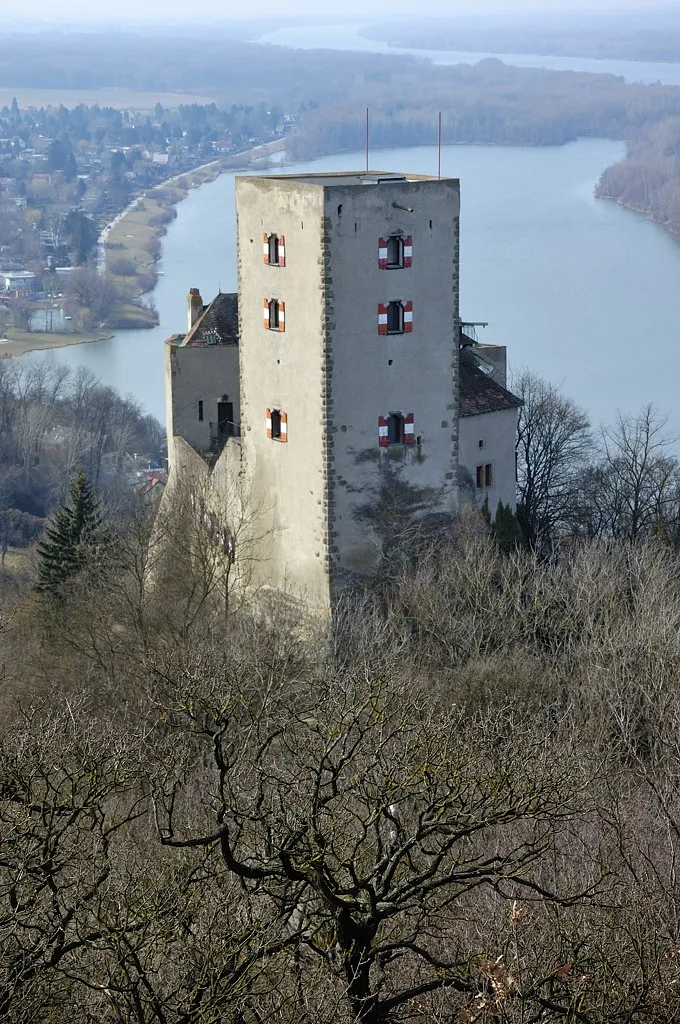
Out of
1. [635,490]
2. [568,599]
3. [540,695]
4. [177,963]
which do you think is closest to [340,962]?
[177,963]

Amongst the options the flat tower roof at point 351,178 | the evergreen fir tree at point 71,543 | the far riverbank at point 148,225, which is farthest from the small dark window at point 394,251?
the far riverbank at point 148,225

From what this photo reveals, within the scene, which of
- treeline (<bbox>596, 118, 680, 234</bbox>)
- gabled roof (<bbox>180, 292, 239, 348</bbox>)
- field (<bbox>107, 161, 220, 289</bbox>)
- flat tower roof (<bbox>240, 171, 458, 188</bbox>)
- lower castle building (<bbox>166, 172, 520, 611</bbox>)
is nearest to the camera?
lower castle building (<bbox>166, 172, 520, 611</bbox>)

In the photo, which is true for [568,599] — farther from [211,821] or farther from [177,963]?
[177,963]

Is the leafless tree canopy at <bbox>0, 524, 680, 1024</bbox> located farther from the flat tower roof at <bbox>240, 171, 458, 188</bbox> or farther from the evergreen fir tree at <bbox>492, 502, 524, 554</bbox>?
the flat tower roof at <bbox>240, 171, 458, 188</bbox>

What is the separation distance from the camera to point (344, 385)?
89.7 feet

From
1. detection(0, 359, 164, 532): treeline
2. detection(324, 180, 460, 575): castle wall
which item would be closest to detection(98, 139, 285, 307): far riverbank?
detection(0, 359, 164, 532): treeline

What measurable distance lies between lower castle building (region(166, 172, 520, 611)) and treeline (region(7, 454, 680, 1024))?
7.25 feet

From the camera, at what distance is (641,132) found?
12838 centimetres

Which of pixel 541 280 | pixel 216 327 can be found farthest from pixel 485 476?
pixel 541 280

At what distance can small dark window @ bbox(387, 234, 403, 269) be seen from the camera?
2720 centimetres

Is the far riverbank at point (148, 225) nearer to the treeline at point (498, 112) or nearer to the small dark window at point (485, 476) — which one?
the treeline at point (498, 112)

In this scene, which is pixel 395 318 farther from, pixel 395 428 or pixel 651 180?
pixel 651 180

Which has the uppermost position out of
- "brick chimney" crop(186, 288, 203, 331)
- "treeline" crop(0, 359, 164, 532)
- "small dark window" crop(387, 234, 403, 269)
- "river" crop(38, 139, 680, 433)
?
"small dark window" crop(387, 234, 403, 269)

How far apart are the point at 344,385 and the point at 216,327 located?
5337mm
